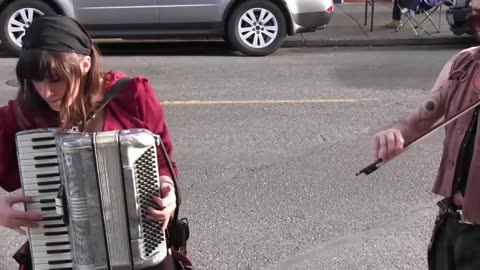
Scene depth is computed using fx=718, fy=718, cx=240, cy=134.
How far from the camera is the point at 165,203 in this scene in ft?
7.08

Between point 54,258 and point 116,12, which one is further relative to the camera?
point 116,12

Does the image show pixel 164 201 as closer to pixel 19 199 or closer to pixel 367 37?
pixel 19 199

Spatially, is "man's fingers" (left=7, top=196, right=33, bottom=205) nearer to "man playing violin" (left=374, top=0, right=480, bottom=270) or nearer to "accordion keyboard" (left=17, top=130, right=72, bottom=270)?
"accordion keyboard" (left=17, top=130, right=72, bottom=270)

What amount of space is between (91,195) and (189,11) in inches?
310

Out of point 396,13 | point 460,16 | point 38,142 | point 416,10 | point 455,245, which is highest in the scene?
point 460,16

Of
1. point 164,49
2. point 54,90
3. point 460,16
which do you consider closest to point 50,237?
point 54,90

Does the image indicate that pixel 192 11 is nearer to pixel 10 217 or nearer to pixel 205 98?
pixel 205 98

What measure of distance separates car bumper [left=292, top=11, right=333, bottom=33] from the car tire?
11.0 ft

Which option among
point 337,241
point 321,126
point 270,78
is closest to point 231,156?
point 321,126

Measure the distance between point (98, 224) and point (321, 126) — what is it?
14.6ft

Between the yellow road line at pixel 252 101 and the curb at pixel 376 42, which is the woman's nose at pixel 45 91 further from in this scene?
the curb at pixel 376 42

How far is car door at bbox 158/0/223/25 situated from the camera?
9680 mm

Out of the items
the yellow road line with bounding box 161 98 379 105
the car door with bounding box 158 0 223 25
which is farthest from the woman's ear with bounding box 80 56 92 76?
the car door with bounding box 158 0 223 25

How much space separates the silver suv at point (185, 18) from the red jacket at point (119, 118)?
7528 millimetres
